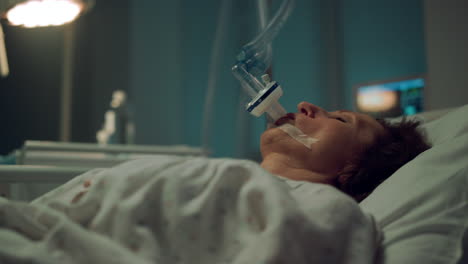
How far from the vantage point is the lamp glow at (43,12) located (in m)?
1.32

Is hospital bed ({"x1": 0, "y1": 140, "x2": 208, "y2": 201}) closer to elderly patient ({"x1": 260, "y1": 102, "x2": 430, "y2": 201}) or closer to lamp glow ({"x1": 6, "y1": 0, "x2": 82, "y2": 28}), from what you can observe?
elderly patient ({"x1": 260, "y1": 102, "x2": 430, "y2": 201})

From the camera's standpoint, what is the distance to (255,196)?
63cm

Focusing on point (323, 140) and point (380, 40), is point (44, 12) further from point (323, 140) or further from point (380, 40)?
point (380, 40)

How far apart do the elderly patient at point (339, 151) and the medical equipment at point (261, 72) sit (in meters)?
0.06

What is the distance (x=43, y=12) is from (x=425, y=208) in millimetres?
1289

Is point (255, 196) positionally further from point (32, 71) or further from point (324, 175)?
point (32, 71)

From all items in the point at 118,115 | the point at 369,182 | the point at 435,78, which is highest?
the point at 435,78

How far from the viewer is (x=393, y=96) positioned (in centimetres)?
256

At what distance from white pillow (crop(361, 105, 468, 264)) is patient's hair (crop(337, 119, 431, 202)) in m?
0.15

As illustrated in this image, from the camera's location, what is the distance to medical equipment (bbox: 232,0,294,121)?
3.92 ft

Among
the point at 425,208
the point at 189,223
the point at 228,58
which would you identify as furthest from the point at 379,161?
the point at 228,58

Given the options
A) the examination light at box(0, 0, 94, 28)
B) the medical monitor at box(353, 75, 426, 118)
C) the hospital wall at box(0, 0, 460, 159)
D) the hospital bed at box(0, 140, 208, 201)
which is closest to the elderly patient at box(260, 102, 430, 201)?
the hospital bed at box(0, 140, 208, 201)

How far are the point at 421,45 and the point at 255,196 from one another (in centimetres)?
246

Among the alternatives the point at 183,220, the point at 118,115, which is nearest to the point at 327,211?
the point at 183,220
